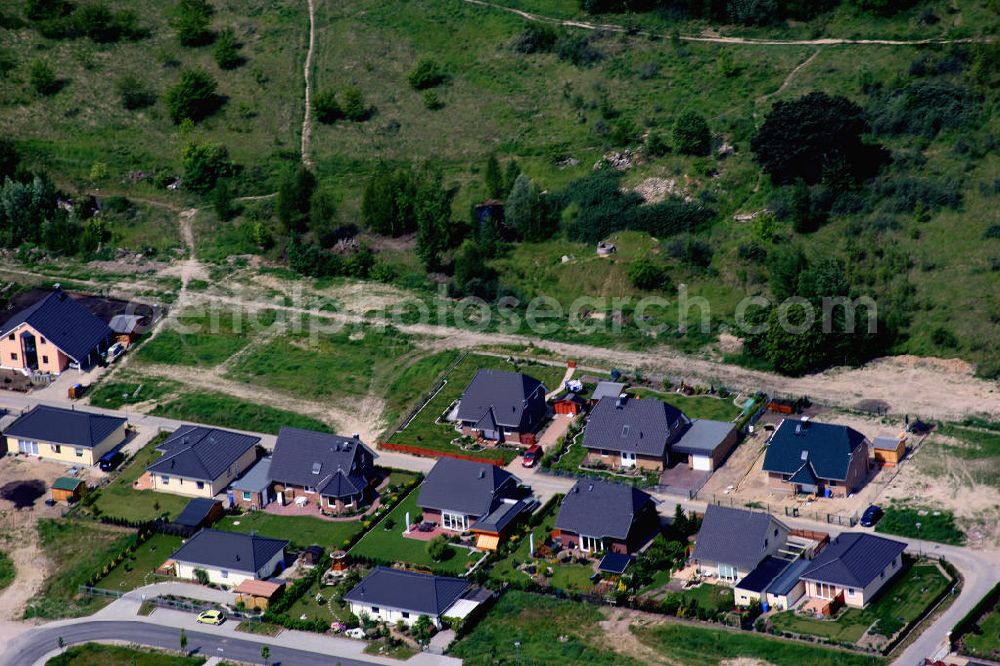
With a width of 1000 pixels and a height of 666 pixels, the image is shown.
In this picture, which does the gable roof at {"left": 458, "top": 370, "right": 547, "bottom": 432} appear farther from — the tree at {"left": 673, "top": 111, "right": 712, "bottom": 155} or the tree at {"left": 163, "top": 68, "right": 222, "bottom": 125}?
the tree at {"left": 163, "top": 68, "right": 222, "bottom": 125}

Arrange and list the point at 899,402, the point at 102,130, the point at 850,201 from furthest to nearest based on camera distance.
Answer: the point at 102,130, the point at 850,201, the point at 899,402

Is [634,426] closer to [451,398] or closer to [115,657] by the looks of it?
[451,398]

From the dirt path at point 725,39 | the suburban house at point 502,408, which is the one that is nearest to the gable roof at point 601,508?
the suburban house at point 502,408

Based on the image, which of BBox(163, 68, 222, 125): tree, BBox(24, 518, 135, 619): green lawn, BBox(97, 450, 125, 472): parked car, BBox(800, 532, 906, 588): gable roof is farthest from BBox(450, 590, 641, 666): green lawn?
BBox(163, 68, 222, 125): tree

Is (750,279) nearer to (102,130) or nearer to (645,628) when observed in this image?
(645,628)

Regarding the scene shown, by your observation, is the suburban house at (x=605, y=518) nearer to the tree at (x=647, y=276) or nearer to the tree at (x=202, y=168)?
the tree at (x=647, y=276)

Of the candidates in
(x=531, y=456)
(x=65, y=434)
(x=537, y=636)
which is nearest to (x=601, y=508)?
(x=531, y=456)

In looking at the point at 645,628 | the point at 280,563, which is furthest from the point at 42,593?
the point at 645,628
